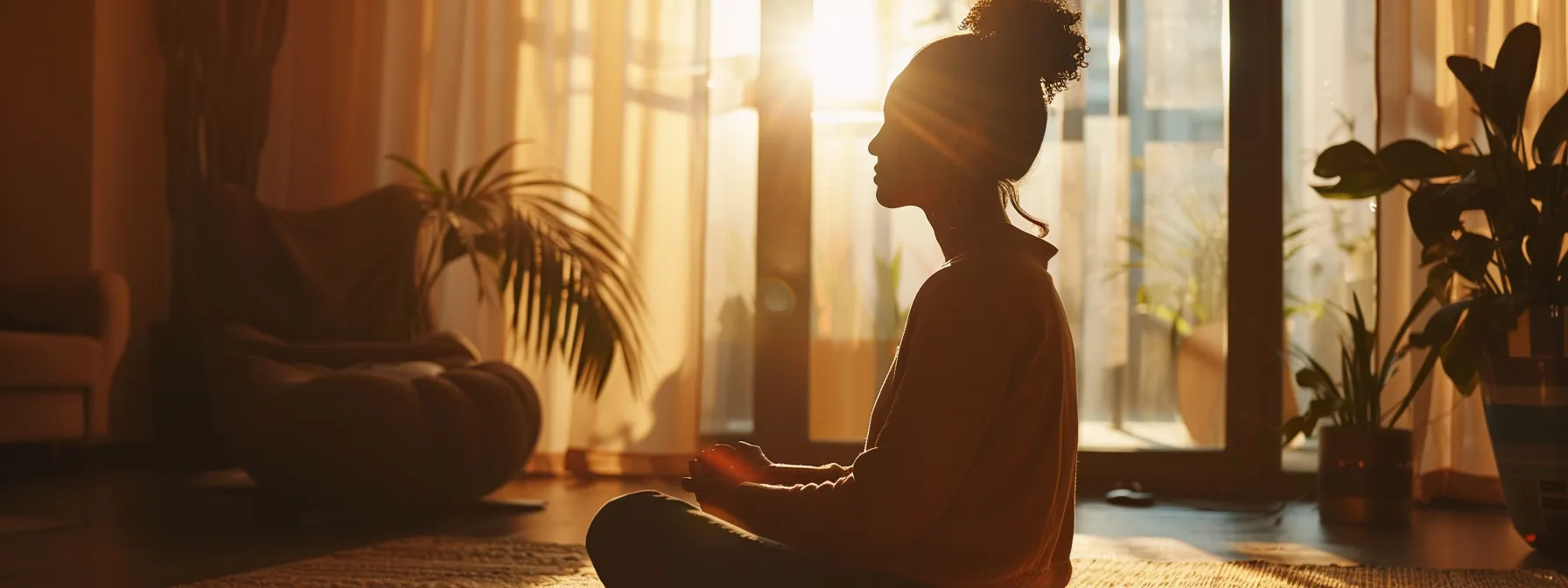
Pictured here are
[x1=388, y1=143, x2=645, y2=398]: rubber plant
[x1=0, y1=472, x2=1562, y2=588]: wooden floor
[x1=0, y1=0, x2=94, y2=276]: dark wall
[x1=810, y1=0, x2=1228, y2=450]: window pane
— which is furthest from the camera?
[x1=0, y1=0, x2=94, y2=276]: dark wall

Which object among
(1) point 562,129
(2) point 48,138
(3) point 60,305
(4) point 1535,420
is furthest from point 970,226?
(2) point 48,138

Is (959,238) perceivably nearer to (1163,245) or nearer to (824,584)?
(824,584)

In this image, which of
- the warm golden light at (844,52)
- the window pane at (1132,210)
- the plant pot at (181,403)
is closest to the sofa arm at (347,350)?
the plant pot at (181,403)

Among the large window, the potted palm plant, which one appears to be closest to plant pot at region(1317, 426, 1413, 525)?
the potted palm plant

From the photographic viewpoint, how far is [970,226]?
0.99 metres

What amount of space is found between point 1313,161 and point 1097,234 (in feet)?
2.26

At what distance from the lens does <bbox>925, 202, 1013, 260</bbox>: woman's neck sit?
98cm

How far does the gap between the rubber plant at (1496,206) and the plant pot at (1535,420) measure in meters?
0.05

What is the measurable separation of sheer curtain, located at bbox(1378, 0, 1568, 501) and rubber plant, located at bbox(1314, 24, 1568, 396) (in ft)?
2.91

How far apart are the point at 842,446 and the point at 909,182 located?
10.2 feet

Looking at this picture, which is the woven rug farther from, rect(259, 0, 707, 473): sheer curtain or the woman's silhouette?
rect(259, 0, 707, 473): sheer curtain

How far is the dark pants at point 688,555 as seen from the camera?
0.96 metres

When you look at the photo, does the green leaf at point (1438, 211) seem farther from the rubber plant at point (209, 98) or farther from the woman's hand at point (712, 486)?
the rubber plant at point (209, 98)

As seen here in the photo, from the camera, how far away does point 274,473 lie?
2.64 m
